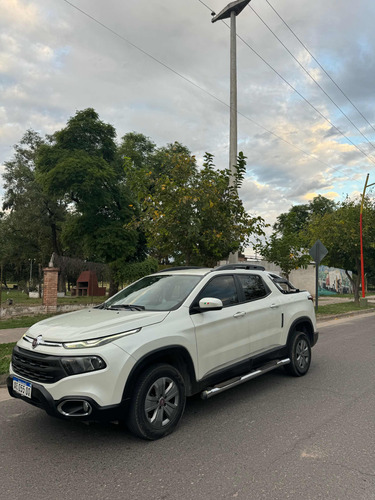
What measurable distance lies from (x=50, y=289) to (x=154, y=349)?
415 inches

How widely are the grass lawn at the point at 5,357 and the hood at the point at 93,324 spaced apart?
2.47m

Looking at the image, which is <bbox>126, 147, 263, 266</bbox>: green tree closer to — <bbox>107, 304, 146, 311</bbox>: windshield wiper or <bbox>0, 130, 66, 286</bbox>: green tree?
<bbox>107, 304, 146, 311</bbox>: windshield wiper

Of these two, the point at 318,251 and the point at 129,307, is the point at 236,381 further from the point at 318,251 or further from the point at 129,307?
the point at 318,251

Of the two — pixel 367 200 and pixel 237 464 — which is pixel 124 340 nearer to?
pixel 237 464

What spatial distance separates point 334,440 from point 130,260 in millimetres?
22076

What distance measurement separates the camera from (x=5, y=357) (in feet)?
22.5

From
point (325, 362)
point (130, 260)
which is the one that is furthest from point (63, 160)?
point (325, 362)

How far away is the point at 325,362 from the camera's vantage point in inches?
277

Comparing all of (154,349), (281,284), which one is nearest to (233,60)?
(281,284)

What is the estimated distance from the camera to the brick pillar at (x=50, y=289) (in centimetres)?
1307

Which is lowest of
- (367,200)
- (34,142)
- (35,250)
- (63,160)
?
(35,250)

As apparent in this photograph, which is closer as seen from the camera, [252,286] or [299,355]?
[252,286]

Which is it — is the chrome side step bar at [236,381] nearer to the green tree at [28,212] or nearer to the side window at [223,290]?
the side window at [223,290]

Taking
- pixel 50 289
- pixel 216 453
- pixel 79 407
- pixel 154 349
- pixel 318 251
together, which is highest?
pixel 318 251
